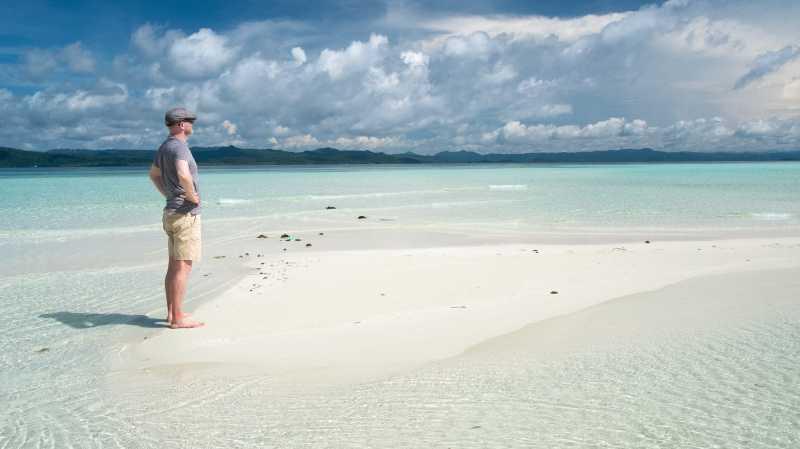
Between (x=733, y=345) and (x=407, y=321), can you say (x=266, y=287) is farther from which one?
(x=733, y=345)

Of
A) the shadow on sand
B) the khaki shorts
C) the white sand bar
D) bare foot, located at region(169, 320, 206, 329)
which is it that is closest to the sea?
the shadow on sand

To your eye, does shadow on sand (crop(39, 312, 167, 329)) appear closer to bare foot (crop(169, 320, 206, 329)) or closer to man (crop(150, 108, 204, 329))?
bare foot (crop(169, 320, 206, 329))

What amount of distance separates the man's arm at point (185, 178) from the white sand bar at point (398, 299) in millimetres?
1587

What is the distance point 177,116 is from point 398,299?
3.78 meters

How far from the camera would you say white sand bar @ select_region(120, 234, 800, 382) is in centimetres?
588

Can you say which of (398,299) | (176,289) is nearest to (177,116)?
(176,289)

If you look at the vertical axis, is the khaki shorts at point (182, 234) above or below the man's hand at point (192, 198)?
below

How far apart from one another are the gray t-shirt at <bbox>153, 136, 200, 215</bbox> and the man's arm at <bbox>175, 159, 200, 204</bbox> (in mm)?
50

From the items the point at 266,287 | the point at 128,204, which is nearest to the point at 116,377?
the point at 266,287

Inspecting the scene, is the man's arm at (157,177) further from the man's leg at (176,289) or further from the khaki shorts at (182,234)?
the man's leg at (176,289)

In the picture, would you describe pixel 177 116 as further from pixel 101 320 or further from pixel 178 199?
pixel 101 320

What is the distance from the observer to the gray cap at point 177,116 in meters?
6.57

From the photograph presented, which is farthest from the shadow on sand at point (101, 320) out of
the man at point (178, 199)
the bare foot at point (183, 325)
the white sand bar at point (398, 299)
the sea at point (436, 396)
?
the white sand bar at point (398, 299)

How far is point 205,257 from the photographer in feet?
42.4
